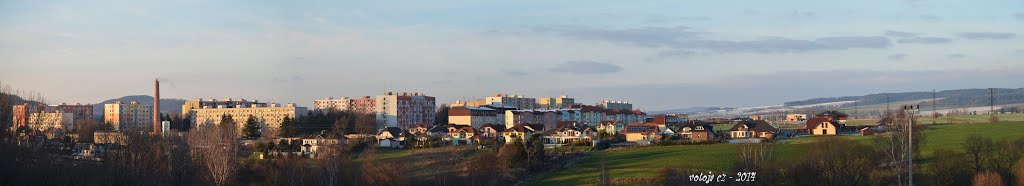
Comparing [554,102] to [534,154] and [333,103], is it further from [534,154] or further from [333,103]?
[534,154]

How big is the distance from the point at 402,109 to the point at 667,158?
52.9 metres

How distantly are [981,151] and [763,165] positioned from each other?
633 centimetres

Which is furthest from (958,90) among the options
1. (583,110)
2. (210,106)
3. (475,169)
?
(475,169)

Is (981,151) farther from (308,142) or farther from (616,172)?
(308,142)

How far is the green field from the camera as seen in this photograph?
38.1 metres

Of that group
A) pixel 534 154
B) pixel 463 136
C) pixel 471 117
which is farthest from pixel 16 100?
pixel 471 117

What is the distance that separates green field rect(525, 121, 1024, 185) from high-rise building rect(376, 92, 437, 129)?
44818mm

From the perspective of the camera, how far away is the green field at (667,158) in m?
38.1

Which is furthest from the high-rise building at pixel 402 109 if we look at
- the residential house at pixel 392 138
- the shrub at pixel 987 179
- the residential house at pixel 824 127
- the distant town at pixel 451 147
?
the shrub at pixel 987 179

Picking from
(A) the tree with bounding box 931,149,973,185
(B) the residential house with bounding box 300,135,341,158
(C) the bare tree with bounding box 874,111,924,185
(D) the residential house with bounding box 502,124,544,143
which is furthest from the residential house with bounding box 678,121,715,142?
(A) the tree with bounding box 931,149,973,185

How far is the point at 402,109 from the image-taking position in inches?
3723

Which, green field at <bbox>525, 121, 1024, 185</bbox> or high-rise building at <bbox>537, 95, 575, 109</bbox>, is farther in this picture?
high-rise building at <bbox>537, 95, 575, 109</bbox>

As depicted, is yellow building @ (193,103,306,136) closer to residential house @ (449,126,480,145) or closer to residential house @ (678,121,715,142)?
residential house @ (449,126,480,145)

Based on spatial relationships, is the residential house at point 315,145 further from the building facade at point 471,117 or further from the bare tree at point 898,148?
the building facade at point 471,117
